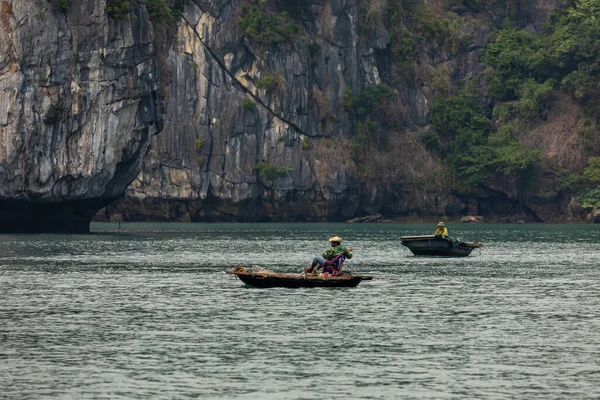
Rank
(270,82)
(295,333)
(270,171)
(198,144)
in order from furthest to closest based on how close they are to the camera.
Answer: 1. (270,82)
2. (270,171)
3. (198,144)
4. (295,333)

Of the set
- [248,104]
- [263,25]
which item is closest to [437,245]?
[248,104]

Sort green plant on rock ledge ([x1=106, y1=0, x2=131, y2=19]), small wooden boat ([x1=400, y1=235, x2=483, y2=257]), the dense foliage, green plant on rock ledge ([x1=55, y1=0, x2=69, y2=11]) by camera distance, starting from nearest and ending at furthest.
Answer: small wooden boat ([x1=400, y1=235, x2=483, y2=257]) < green plant on rock ledge ([x1=55, y1=0, x2=69, y2=11]) < green plant on rock ledge ([x1=106, y1=0, x2=131, y2=19]) < the dense foliage

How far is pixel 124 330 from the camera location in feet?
100

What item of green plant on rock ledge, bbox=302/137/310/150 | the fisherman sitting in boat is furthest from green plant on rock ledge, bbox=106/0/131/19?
the fisherman sitting in boat

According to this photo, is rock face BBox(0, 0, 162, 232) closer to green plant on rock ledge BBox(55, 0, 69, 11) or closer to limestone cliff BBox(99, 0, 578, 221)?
green plant on rock ledge BBox(55, 0, 69, 11)

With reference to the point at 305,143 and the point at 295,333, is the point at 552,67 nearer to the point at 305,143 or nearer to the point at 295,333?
the point at 305,143

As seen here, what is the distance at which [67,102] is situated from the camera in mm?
81312

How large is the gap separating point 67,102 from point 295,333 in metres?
54.3

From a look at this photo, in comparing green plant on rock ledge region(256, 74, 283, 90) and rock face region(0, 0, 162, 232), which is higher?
green plant on rock ledge region(256, 74, 283, 90)

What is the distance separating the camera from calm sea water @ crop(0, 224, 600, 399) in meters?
23.7

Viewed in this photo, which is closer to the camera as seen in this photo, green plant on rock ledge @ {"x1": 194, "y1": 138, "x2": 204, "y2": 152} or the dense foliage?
green plant on rock ledge @ {"x1": 194, "y1": 138, "x2": 204, "y2": 152}

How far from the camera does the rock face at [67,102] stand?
79.3 m

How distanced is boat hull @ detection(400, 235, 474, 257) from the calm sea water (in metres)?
7.70

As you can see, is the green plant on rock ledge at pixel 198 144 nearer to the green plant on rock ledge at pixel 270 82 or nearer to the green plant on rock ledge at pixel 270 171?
the green plant on rock ledge at pixel 270 171
